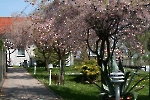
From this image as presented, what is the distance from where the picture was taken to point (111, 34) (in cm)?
1411

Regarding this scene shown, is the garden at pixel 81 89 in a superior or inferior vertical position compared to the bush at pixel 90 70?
inferior

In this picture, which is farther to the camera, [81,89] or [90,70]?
[90,70]

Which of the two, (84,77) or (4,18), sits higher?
(4,18)

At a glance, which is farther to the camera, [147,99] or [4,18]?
[4,18]

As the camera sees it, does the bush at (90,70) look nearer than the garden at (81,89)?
No

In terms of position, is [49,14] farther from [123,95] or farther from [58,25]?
[123,95]

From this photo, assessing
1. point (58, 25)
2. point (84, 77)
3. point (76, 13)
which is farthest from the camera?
point (84, 77)

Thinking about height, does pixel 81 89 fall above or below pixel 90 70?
below

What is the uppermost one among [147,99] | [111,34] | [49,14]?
[49,14]

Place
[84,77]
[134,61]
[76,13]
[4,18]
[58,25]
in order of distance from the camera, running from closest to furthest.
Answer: [76,13]
[58,25]
[84,77]
[134,61]
[4,18]

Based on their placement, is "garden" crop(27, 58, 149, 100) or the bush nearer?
"garden" crop(27, 58, 149, 100)

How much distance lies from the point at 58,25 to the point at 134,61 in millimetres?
32496

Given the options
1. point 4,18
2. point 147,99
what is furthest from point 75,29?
point 4,18

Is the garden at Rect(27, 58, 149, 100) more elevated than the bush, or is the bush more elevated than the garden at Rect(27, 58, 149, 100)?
the bush
